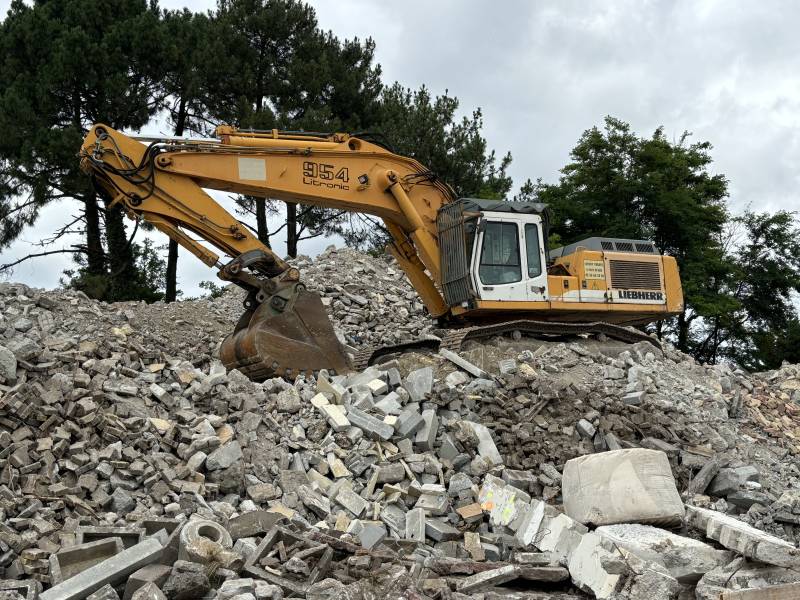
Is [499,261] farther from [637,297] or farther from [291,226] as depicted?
[291,226]

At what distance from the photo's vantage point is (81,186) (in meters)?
19.0

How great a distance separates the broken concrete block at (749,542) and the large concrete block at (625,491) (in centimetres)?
49

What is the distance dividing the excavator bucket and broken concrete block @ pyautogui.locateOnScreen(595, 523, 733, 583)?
13.8 feet

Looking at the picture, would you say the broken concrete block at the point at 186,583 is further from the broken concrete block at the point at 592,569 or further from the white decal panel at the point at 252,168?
the white decal panel at the point at 252,168

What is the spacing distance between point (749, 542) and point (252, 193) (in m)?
6.98

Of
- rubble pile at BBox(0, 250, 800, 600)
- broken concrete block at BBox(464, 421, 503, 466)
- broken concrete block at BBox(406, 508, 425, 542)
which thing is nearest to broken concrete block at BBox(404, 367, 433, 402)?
rubble pile at BBox(0, 250, 800, 600)

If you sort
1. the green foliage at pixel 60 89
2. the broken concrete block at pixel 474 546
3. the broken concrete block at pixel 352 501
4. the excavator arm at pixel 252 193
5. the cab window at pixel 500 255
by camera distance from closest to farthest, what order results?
1. the broken concrete block at pixel 474 546
2. the broken concrete block at pixel 352 501
3. the excavator arm at pixel 252 193
4. the cab window at pixel 500 255
5. the green foliage at pixel 60 89

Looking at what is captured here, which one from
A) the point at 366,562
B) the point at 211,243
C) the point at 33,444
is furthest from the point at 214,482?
the point at 211,243

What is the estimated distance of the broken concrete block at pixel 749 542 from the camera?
5.45 m

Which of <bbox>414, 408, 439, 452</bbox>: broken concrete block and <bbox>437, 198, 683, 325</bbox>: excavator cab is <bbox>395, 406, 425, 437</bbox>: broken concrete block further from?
<bbox>437, 198, 683, 325</bbox>: excavator cab

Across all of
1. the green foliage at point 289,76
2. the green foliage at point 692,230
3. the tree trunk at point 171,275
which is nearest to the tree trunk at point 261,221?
the green foliage at point 289,76

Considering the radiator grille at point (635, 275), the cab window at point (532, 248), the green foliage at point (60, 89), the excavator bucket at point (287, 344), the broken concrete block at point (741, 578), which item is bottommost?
the broken concrete block at point (741, 578)

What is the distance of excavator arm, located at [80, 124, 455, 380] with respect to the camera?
973 centimetres

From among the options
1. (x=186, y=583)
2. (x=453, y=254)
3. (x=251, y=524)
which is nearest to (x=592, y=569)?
(x=251, y=524)
